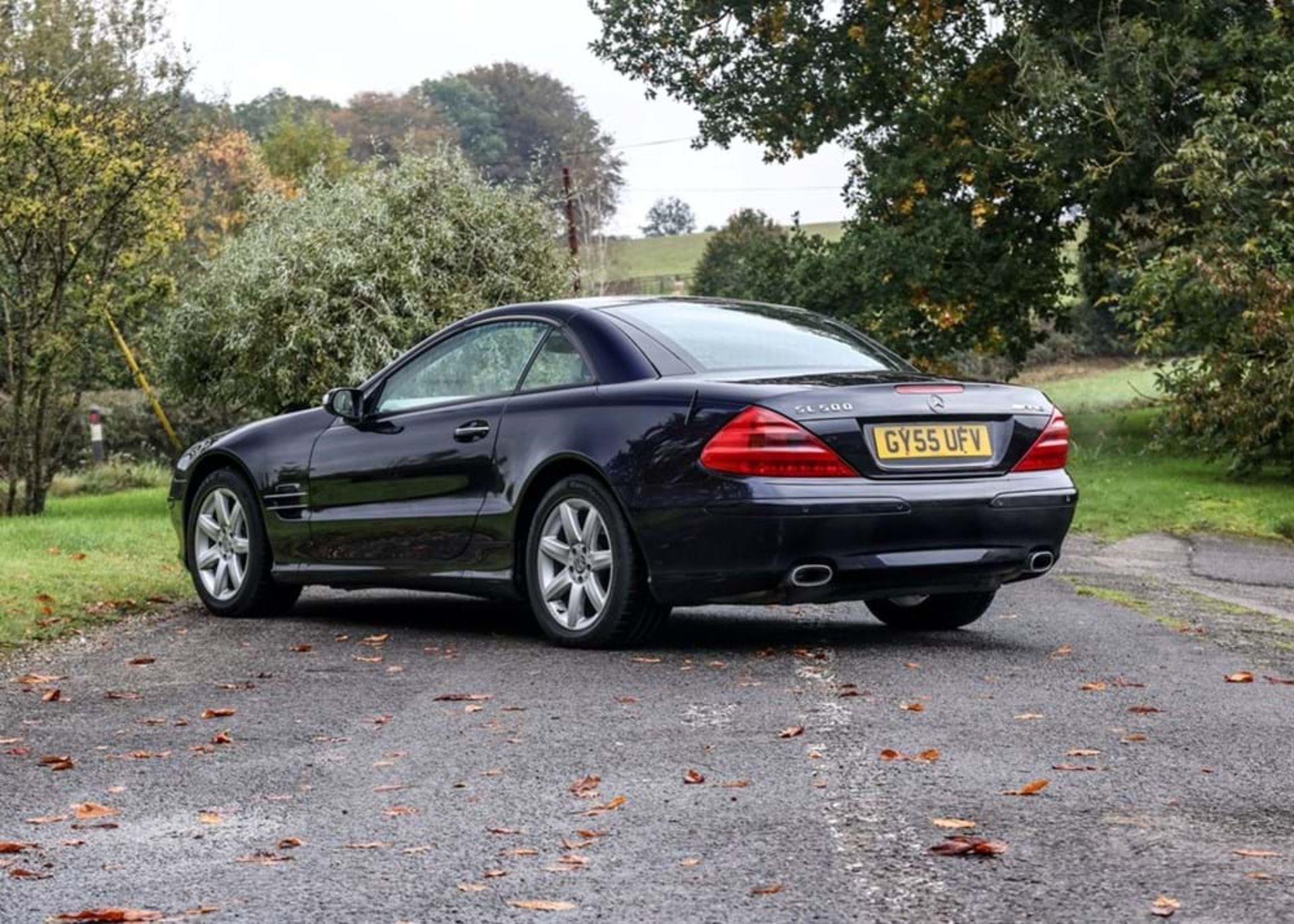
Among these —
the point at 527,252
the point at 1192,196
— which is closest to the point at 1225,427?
the point at 1192,196

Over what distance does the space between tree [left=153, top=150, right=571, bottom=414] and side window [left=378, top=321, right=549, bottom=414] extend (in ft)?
48.5

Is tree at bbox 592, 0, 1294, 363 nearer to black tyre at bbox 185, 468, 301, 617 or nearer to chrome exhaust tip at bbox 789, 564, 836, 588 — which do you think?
black tyre at bbox 185, 468, 301, 617

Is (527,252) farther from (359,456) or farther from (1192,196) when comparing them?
(359,456)

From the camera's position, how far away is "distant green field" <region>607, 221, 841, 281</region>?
9981cm

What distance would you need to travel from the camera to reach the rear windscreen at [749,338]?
29.9 ft

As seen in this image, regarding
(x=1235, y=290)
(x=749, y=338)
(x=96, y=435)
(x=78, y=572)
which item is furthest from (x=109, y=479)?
(x=749, y=338)

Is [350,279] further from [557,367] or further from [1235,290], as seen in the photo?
[557,367]

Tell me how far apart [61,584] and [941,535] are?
243 inches

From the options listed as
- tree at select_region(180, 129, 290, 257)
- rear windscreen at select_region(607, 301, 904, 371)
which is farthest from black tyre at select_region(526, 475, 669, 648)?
tree at select_region(180, 129, 290, 257)

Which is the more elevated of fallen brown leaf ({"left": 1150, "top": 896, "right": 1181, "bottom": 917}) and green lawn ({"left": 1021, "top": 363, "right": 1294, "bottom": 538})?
fallen brown leaf ({"left": 1150, "top": 896, "right": 1181, "bottom": 917})

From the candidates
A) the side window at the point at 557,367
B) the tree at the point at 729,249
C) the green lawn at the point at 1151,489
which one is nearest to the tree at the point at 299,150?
the tree at the point at 729,249

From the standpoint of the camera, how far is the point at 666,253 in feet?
370

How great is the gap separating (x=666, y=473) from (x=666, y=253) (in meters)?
105

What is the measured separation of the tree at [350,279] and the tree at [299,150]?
29.4 m
